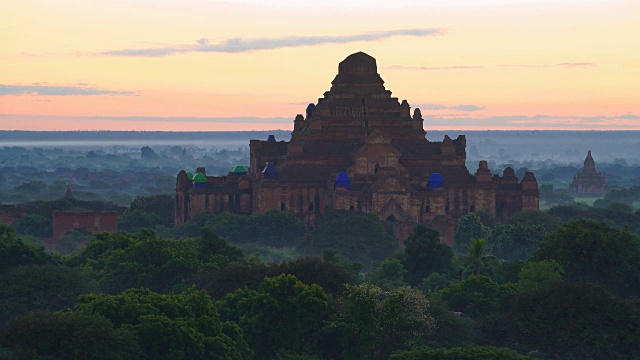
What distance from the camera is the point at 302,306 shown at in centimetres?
6131

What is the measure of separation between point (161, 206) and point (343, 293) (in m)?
79.2

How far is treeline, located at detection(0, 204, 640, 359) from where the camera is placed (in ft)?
178

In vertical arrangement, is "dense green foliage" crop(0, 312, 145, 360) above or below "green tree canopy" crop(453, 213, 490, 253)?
above

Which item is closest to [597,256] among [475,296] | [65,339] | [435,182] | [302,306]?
[475,296]

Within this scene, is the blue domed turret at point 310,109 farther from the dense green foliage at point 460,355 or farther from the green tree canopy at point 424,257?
the dense green foliage at point 460,355

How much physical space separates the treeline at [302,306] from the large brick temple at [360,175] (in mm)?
38056

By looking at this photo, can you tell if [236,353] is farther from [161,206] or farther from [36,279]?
[161,206]

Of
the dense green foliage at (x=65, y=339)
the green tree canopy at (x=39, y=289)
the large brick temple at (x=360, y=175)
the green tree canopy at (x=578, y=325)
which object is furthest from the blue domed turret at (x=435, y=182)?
the dense green foliage at (x=65, y=339)

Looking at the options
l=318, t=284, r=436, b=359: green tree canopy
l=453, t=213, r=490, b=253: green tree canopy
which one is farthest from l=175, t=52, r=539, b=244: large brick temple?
l=318, t=284, r=436, b=359: green tree canopy

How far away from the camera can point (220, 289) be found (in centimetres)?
6844

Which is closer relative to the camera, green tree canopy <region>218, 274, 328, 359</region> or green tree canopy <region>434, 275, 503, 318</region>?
green tree canopy <region>218, 274, 328, 359</region>

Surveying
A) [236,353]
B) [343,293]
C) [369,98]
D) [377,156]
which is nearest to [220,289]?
[343,293]

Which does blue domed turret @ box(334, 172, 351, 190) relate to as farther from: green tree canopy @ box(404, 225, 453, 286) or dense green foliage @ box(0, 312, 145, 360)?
dense green foliage @ box(0, 312, 145, 360)

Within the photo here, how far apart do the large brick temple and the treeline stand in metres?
38.1
